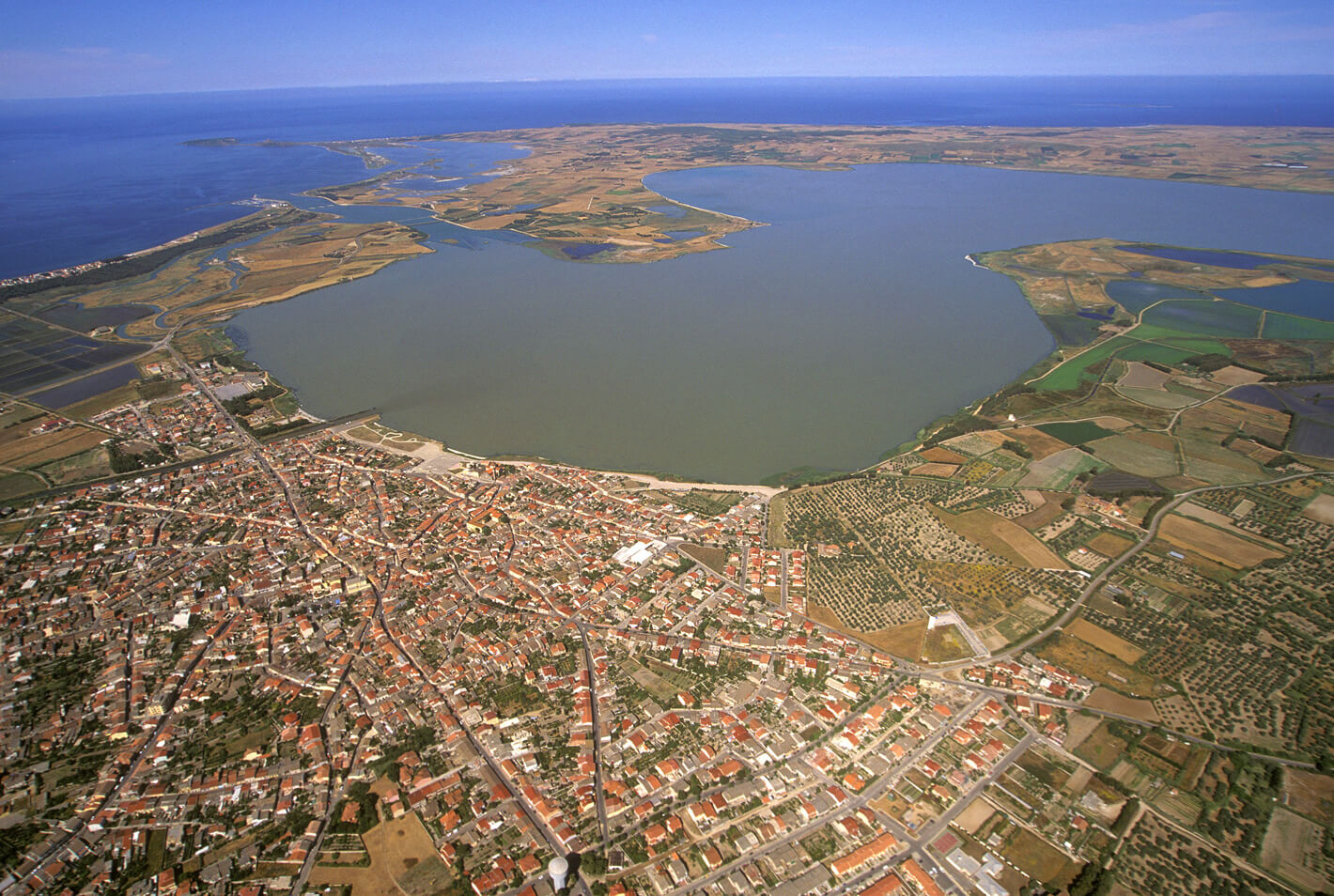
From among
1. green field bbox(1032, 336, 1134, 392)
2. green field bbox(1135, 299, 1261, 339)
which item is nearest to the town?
green field bbox(1032, 336, 1134, 392)

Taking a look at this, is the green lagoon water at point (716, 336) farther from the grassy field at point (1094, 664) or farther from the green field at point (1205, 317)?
the grassy field at point (1094, 664)

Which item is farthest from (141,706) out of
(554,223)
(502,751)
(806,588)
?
(554,223)

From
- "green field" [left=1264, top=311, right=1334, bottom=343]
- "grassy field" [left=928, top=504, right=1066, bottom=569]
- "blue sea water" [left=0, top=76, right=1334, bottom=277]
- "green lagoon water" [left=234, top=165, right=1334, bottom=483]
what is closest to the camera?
"grassy field" [left=928, top=504, right=1066, bottom=569]

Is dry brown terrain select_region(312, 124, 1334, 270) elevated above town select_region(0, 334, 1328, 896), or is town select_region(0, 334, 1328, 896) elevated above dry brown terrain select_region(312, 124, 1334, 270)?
dry brown terrain select_region(312, 124, 1334, 270)

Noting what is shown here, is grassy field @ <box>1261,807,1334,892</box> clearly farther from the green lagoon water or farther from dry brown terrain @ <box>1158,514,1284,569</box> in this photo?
the green lagoon water

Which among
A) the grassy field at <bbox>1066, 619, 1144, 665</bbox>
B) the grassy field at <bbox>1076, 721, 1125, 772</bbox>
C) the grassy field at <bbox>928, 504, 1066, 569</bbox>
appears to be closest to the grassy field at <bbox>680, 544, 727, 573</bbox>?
the grassy field at <bbox>928, 504, 1066, 569</bbox>

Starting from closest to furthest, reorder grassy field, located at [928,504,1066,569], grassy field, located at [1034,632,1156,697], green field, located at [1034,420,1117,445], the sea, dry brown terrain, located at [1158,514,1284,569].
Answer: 1. grassy field, located at [1034,632,1156,697]
2. dry brown terrain, located at [1158,514,1284,569]
3. grassy field, located at [928,504,1066,569]
4. green field, located at [1034,420,1117,445]
5. the sea

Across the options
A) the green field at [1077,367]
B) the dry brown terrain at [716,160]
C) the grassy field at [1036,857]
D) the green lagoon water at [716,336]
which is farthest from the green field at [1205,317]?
the grassy field at [1036,857]

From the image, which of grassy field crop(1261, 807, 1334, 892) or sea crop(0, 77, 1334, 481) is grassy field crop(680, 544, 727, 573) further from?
grassy field crop(1261, 807, 1334, 892)

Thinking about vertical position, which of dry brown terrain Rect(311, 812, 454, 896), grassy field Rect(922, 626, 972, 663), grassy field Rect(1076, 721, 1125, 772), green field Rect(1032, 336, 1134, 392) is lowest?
dry brown terrain Rect(311, 812, 454, 896)

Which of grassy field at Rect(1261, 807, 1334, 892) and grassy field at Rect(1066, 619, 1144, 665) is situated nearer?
grassy field at Rect(1261, 807, 1334, 892)
